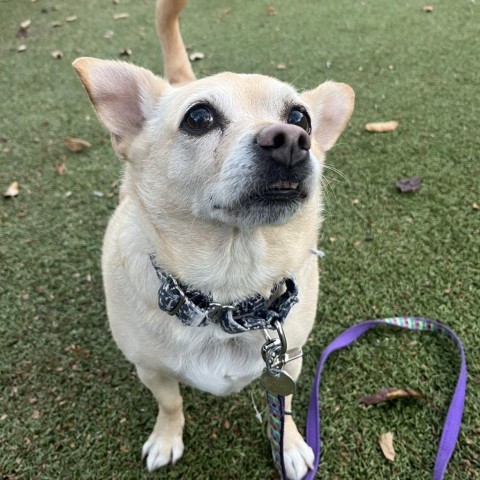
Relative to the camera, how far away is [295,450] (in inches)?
75.4

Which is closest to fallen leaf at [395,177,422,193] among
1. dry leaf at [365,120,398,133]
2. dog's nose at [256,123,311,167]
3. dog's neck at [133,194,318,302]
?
dry leaf at [365,120,398,133]

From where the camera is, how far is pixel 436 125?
3449 mm

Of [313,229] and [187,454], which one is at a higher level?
[313,229]

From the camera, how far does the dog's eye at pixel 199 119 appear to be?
4.84 feet

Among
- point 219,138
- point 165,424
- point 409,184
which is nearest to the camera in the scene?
point 219,138

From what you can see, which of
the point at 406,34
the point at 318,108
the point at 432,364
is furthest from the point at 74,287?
the point at 406,34

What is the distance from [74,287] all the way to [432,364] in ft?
6.65

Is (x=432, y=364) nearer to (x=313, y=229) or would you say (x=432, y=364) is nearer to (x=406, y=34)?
(x=313, y=229)

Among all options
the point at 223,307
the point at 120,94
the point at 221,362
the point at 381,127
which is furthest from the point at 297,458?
the point at 381,127

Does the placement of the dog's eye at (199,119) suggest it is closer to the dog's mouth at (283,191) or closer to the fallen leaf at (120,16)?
the dog's mouth at (283,191)

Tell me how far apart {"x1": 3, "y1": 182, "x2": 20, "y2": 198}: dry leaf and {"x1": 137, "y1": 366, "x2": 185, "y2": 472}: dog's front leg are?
204 centimetres

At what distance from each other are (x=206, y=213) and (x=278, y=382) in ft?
2.11

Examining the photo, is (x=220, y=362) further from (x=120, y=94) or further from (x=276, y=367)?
(x=120, y=94)

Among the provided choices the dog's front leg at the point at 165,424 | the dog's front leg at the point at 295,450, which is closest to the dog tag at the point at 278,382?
the dog's front leg at the point at 295,450
